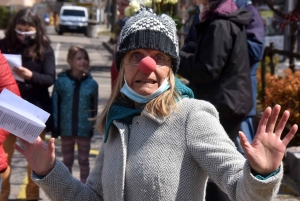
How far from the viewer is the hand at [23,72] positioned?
551cm

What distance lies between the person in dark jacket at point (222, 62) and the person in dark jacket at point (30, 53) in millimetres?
1746

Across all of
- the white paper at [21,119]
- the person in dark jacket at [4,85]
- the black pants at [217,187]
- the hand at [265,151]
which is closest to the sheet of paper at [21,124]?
the white paper at [21,119]

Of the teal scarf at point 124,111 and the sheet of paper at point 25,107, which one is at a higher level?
the teal scarf at point 124,111

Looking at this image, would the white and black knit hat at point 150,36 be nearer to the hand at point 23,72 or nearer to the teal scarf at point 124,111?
the teal scarf at point 124,111

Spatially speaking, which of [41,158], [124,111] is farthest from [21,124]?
[124,111]

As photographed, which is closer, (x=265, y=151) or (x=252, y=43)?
(x=265, y=151)

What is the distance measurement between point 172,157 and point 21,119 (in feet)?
2.27

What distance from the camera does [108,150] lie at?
283 cm

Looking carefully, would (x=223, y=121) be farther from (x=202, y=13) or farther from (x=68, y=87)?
(x=68, y=87)

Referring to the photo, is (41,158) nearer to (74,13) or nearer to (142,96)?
(142,96)

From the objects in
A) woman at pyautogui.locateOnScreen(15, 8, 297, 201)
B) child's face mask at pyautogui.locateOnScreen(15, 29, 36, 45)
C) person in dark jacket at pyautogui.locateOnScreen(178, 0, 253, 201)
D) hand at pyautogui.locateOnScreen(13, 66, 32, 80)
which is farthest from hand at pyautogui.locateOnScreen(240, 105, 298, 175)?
child's face mask at pyautogui.locateOnScreen(15, 29, 36, 45)

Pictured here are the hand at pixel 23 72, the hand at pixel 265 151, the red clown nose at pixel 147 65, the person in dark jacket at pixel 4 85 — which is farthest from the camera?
the hand at pixel 23 72

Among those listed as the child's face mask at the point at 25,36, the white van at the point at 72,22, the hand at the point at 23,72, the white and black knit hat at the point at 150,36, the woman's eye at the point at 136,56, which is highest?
the white and black knit hat at the point at 150,36

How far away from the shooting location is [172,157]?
2.61m
